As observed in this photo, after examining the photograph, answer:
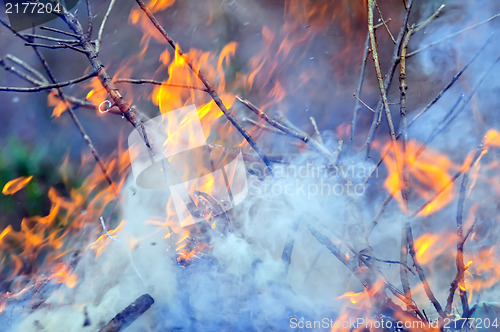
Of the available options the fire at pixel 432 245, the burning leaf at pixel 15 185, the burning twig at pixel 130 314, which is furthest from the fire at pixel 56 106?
the fire at pixel 432 245

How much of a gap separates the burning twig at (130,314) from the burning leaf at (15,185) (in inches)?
134

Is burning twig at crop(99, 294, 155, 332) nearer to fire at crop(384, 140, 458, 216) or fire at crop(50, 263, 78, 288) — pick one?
fire at crop(50, 263, 78, 288)

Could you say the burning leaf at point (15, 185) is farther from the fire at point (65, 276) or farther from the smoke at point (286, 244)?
the fire at point (65, 276)

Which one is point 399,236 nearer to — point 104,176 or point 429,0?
point 429,0

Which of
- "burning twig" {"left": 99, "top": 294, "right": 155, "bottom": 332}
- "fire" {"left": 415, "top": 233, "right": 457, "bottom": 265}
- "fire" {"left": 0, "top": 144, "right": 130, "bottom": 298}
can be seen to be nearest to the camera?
"burning twig" {"left": 99, "top": 294, "right": 155, "bottom": 332}

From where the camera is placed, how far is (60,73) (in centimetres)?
494

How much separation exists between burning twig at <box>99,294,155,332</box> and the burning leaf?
3395mm

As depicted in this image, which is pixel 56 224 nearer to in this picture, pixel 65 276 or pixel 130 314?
pixel 65 276

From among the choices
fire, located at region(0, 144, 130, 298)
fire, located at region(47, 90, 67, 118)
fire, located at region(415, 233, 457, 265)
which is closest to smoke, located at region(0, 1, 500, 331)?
fire, located at region(415, 233, 457, 265)

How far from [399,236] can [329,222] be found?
0.96 m

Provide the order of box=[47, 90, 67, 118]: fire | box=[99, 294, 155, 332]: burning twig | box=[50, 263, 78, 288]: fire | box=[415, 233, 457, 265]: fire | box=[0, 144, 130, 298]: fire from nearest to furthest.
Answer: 1. box=[99, 294, 155, 332]: burning twig
2. box=[50, 263, 78, 288]: fire
3. box=[415, 233, 457, 265]: fire
4. box=[0, 144, 130, 298]: fire
5. box=[47, 90, 67, 118]: fire

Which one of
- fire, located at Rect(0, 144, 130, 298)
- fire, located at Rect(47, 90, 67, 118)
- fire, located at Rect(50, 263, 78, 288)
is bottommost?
fire, located at Rect(50, 263, 78, 288)

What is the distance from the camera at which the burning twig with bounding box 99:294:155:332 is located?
102 inches

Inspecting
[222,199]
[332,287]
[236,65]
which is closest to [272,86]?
[236,65]
